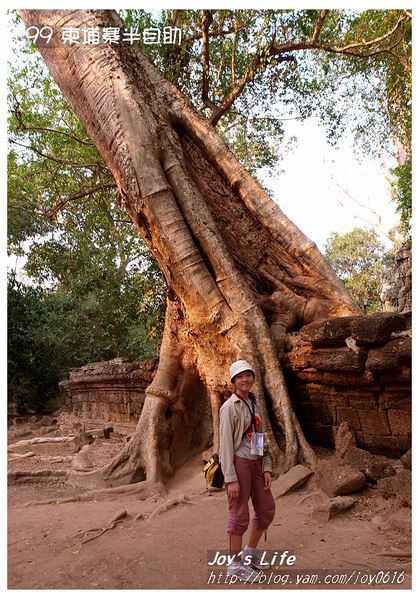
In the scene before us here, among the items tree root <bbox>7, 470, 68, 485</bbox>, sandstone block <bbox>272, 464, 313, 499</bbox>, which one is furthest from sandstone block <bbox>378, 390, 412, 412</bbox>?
tree root <bbox>7, 470, 68, 485</bbox>

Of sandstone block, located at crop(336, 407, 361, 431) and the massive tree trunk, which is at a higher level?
the massive tree trunk

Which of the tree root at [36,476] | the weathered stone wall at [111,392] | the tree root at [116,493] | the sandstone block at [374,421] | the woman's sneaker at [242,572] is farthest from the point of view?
the weathered stone wall at [111,392]

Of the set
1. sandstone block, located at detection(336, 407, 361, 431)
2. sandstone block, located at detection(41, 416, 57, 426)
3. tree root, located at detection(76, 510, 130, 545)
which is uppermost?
sandstone block, located at detection(41, 416, 57, 426)

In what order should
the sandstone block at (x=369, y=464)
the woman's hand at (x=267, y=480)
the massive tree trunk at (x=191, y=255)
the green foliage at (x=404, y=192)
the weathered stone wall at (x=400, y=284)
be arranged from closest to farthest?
1. the woman's hand at (x=267, y=480)
2. the sandstone block at (x=369, y=464)
3. the massive tree trunk at (x=191, y=255)
4. the green foliage at (x=404, y=192)
5. the weathered stone wall at (x=400, y=284)

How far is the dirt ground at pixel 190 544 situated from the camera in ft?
6.99

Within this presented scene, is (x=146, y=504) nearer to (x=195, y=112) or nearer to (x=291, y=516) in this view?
(x=291, y=516)

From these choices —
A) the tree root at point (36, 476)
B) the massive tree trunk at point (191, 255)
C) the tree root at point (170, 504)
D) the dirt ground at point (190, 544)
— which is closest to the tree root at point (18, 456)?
the tree root at point (36, 476)

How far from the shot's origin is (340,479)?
304cm

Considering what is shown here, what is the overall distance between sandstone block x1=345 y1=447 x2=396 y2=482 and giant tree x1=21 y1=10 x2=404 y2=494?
33cm

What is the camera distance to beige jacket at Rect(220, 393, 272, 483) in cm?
212

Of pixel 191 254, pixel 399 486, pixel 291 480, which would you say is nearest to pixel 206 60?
pixel 191 254

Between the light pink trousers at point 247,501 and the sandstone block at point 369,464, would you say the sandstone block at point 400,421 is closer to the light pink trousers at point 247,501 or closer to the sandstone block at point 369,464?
the sandstone block at point 369,464

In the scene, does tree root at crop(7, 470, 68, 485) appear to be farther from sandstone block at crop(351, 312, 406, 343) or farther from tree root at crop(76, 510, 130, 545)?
sandstone block at crop(351, 312, 406, 343)

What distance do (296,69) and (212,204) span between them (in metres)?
4.38
